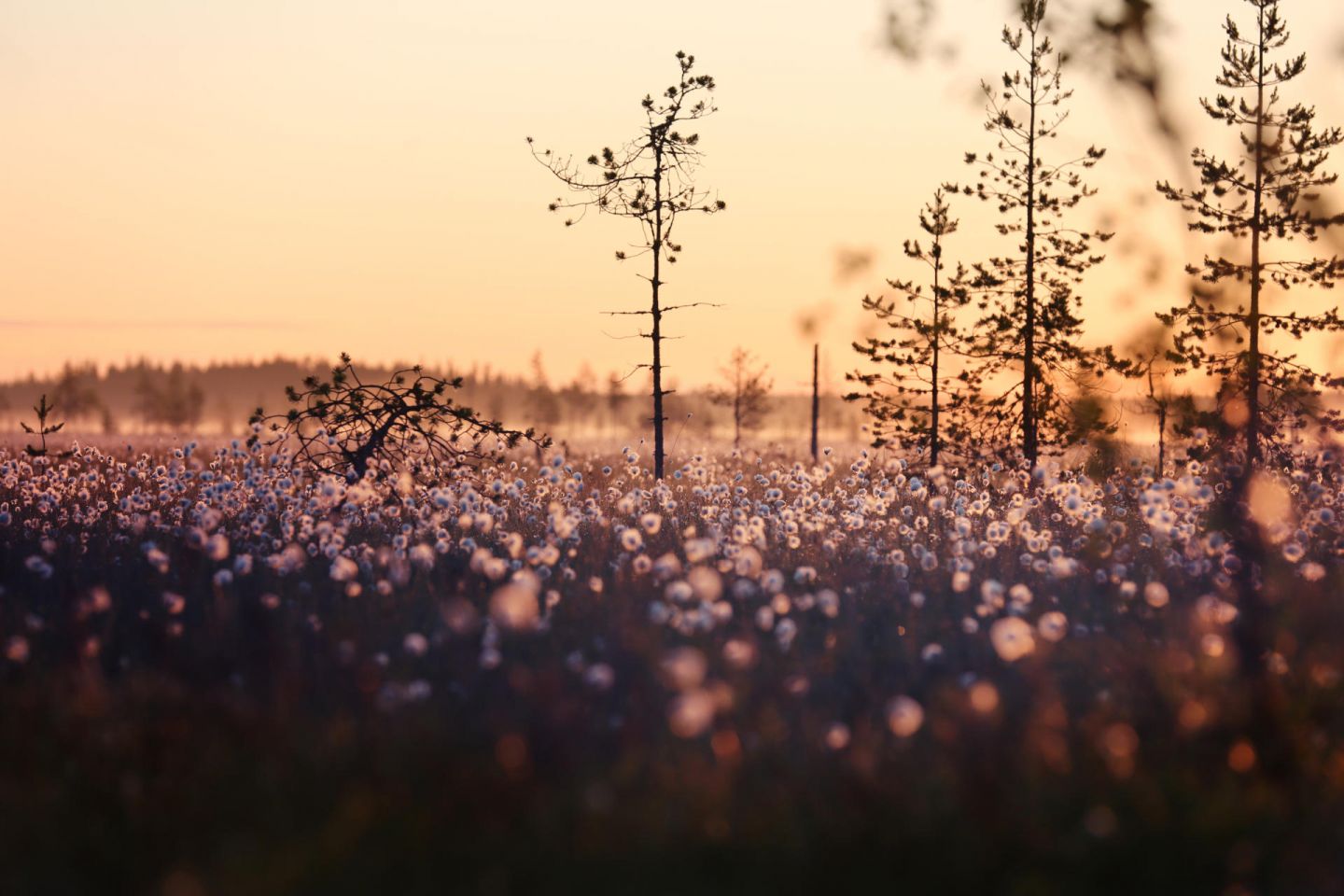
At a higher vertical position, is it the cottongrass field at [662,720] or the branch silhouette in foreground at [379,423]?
the branch silhouette in foreground at [379,423]

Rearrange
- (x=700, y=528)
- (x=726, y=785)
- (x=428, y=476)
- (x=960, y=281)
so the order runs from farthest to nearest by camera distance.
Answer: (x=960, y=281) → (x=428, y=476) → (x=700, y=528) → (x=726, y=785)

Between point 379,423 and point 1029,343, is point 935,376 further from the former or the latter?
point 379,423

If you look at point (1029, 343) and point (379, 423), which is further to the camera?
point (1029, 343)

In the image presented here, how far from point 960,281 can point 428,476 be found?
39.5 feet

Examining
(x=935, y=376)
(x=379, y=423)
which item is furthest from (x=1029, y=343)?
(x=379, y=423)

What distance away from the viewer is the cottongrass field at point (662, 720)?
413 cm

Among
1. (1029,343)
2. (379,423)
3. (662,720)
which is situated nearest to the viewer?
(662,720)

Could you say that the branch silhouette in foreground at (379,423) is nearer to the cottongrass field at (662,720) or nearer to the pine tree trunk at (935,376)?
the cottongrass field at (662,720)

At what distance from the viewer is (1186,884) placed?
407 centimetres

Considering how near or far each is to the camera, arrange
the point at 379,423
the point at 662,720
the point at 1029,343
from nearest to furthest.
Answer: the point at 662,720 → the point at 379,423 → the point at 1029,343

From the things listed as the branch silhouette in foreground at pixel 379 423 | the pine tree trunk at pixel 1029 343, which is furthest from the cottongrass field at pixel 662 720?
the pine tree trunk at pixel 1029 343

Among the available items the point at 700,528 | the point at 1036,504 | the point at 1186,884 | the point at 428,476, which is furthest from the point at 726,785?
the point at 428,476

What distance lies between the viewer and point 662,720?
231 inches

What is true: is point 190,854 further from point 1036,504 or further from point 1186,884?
point 1036,504
